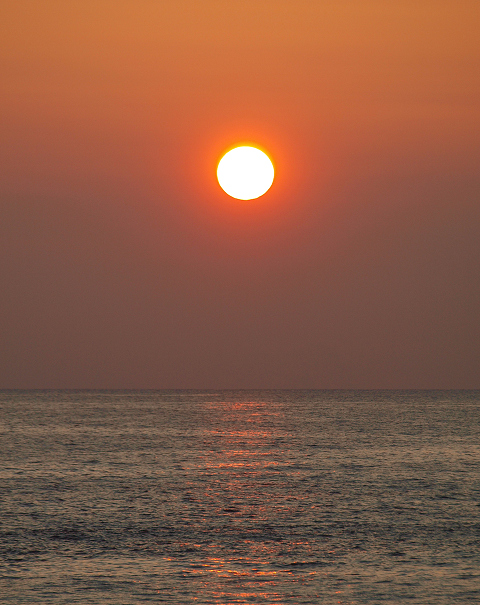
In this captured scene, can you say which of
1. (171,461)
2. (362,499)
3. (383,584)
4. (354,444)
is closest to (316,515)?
(362,499)

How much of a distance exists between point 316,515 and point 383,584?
37.4ft

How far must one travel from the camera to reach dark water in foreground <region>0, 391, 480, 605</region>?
22.2 m

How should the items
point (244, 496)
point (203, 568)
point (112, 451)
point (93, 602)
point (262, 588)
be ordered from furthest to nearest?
point (112, 451) → point (244, 496) → point (203, 568) → point (262, 588) → point (93, 602)

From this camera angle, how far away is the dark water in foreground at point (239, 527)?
22219 mm

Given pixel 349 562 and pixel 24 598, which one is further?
pixel 349 562

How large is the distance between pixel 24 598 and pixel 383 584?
10562 mm

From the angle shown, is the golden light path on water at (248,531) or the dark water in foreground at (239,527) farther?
the golden light path on water at (248,531)

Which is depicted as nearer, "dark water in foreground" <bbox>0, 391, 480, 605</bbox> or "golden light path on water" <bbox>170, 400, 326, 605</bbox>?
"dark water in foreground" <bbox>0, 391, 480, 605</bbox>

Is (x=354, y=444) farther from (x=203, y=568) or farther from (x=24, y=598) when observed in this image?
(x=24, y=598)

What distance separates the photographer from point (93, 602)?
67.9ft

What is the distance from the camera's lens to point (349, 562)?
25359mm

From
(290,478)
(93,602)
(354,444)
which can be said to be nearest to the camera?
(93,602)

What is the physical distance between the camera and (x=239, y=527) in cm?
3111

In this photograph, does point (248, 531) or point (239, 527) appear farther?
point (239, 527)
